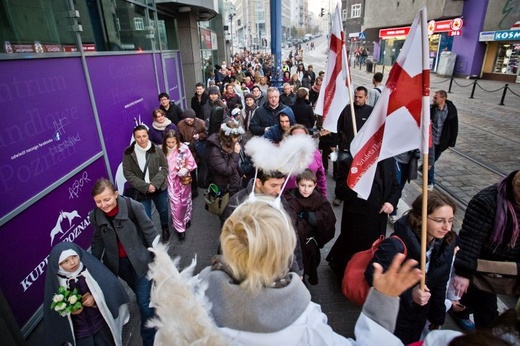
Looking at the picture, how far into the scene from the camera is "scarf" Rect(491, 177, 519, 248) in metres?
2.55

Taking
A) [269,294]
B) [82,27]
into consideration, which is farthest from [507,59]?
[269,294]

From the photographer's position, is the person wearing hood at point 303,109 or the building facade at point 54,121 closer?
the building facade at point 54,121

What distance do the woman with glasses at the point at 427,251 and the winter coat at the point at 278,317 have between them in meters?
1.00

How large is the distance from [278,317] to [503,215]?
7.65 ft

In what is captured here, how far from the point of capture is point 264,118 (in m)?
6.17

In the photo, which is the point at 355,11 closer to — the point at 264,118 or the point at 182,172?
the point at 264,118

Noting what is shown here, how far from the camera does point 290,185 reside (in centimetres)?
388

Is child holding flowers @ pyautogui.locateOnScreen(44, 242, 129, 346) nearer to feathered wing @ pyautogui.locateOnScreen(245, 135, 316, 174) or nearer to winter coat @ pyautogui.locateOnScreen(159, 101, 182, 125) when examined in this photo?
feathered wing @ pyautogui.locateOnScreen(245, 135, 316, 174)

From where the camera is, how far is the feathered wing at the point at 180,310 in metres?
1.09

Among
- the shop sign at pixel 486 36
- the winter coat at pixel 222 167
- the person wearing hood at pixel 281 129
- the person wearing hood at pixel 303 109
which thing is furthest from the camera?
the shop sign at pixel 486 36

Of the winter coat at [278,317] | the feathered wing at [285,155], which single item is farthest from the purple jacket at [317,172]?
the winter coat at [278,317]

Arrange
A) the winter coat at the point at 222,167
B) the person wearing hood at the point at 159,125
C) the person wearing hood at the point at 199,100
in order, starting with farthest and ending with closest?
the person wearing hood at the point at 199,100 → the person wearing hood at the point at 159,125 → the winter coat at the point at 222,167

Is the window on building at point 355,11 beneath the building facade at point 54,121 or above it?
above

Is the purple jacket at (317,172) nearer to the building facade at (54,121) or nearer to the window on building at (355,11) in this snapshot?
the building facade at (54,121)
